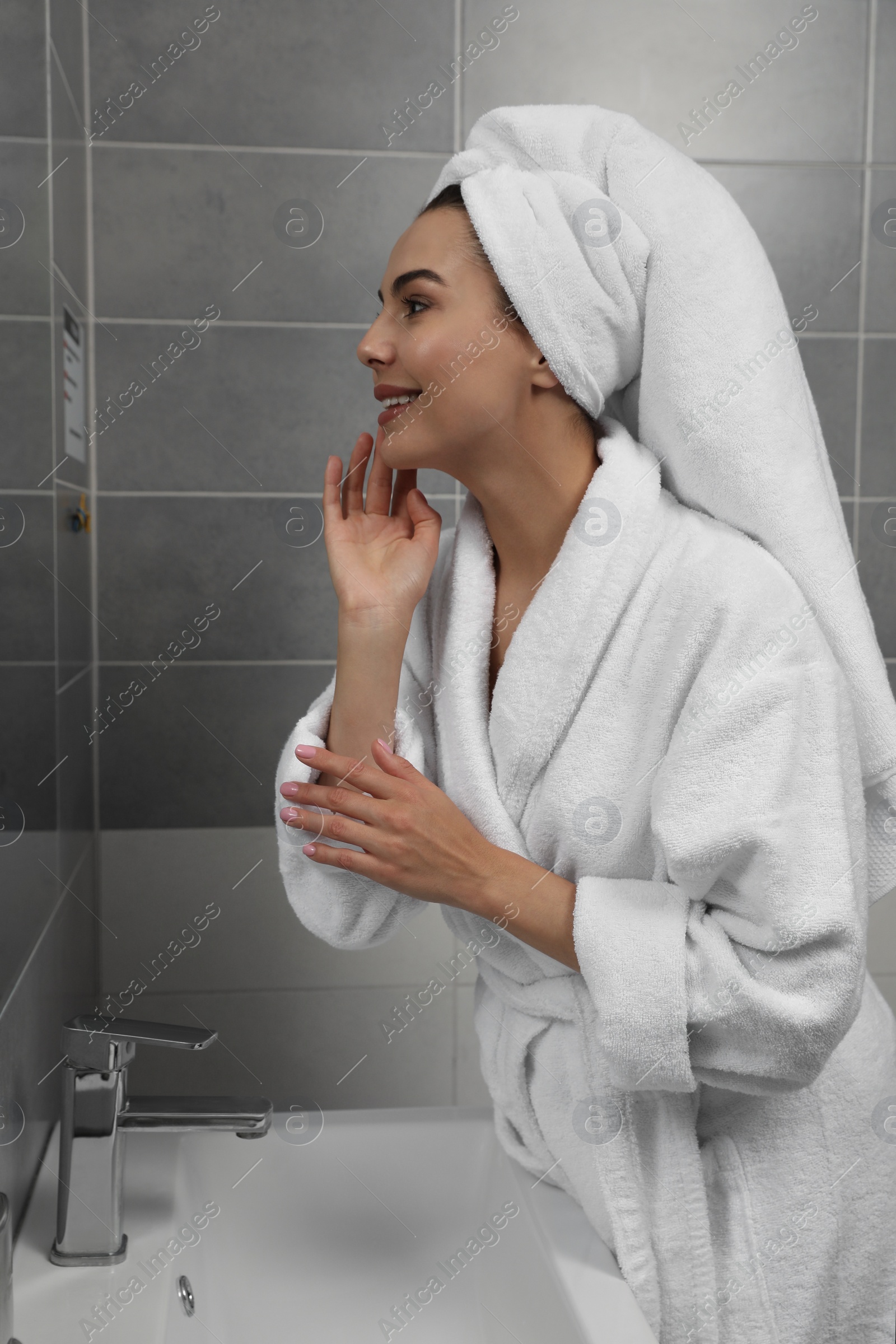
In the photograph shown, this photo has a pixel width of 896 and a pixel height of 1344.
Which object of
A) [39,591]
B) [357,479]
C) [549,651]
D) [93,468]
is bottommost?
[549,651]

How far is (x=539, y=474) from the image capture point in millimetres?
1014

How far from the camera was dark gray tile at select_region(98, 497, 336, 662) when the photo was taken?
1.56 meters

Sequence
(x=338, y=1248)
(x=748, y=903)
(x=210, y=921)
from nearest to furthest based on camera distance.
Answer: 1. (x=748, y=903)
2. (x=338, y=1248)
3. (x=210, y=921)

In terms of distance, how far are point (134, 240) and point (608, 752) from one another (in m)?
1.08

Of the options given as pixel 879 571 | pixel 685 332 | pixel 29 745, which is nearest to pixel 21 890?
pixel 29 745

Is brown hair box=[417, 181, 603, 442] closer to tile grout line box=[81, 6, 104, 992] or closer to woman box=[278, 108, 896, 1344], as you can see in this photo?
woman box=[278, 108, 896, 1344]

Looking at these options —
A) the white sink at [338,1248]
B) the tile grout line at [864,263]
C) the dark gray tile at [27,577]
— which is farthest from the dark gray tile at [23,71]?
the tile grout line at [864,263]

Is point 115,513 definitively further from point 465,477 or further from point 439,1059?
point 439,1059

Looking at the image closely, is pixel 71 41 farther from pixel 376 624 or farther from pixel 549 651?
pixel 549 651

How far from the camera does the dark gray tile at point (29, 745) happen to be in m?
1.01

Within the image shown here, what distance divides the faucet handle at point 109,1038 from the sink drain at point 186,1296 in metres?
0.19

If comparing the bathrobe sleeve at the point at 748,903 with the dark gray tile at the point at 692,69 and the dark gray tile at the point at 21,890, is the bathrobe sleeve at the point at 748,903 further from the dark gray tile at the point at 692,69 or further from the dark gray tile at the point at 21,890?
the dark gray tile at the point at 692,69

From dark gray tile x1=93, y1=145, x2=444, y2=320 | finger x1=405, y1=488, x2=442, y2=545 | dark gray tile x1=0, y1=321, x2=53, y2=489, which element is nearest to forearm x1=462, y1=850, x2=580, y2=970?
finger x1=405, y1=488, x2=442, y2=545

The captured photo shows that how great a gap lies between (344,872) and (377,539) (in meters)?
0.34
